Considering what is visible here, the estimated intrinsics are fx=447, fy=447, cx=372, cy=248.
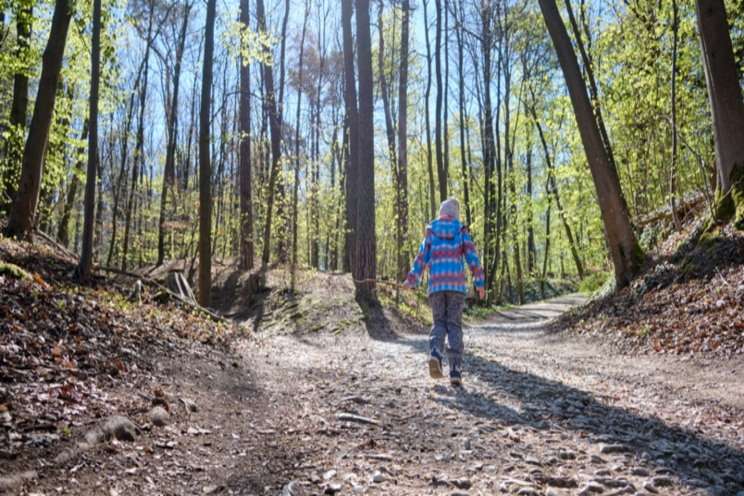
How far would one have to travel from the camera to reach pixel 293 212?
1574cm

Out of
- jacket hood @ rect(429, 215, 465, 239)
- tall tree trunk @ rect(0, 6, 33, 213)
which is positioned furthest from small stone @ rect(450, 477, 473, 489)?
tall tree trunk @ rect(0, 6, 33, 213)

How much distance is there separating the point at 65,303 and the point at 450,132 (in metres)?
31.5

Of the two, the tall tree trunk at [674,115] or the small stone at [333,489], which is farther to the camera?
the tall tree trunk at [674,115]

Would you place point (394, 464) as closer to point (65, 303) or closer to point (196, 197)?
point (65, 303)

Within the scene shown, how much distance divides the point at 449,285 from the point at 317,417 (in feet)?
6.83

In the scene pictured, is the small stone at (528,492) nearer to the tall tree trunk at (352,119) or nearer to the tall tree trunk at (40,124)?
the tall tree trunk at (40,124)

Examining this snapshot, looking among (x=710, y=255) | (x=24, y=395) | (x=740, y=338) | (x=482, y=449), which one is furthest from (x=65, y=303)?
(x=710, y=255)

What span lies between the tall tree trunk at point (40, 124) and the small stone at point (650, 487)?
1032 centimetres

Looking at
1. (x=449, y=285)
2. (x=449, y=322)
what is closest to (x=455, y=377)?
(x=449, y=322)

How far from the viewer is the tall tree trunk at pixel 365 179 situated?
41.6 feet

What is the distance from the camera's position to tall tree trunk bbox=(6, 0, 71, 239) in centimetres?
848

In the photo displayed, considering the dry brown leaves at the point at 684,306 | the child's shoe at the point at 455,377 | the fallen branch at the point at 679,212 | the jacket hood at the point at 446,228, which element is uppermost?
the fallen branch at the point at 679,212

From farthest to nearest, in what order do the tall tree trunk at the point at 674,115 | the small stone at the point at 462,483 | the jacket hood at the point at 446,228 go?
the tall tree trunk at the point at 674,115, the jacket hood at the point at 446,228, the small stone at the point at 462,483

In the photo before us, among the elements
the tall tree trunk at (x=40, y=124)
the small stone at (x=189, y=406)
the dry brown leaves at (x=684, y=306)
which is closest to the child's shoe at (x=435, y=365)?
the small stone at (x=189, y=406)
